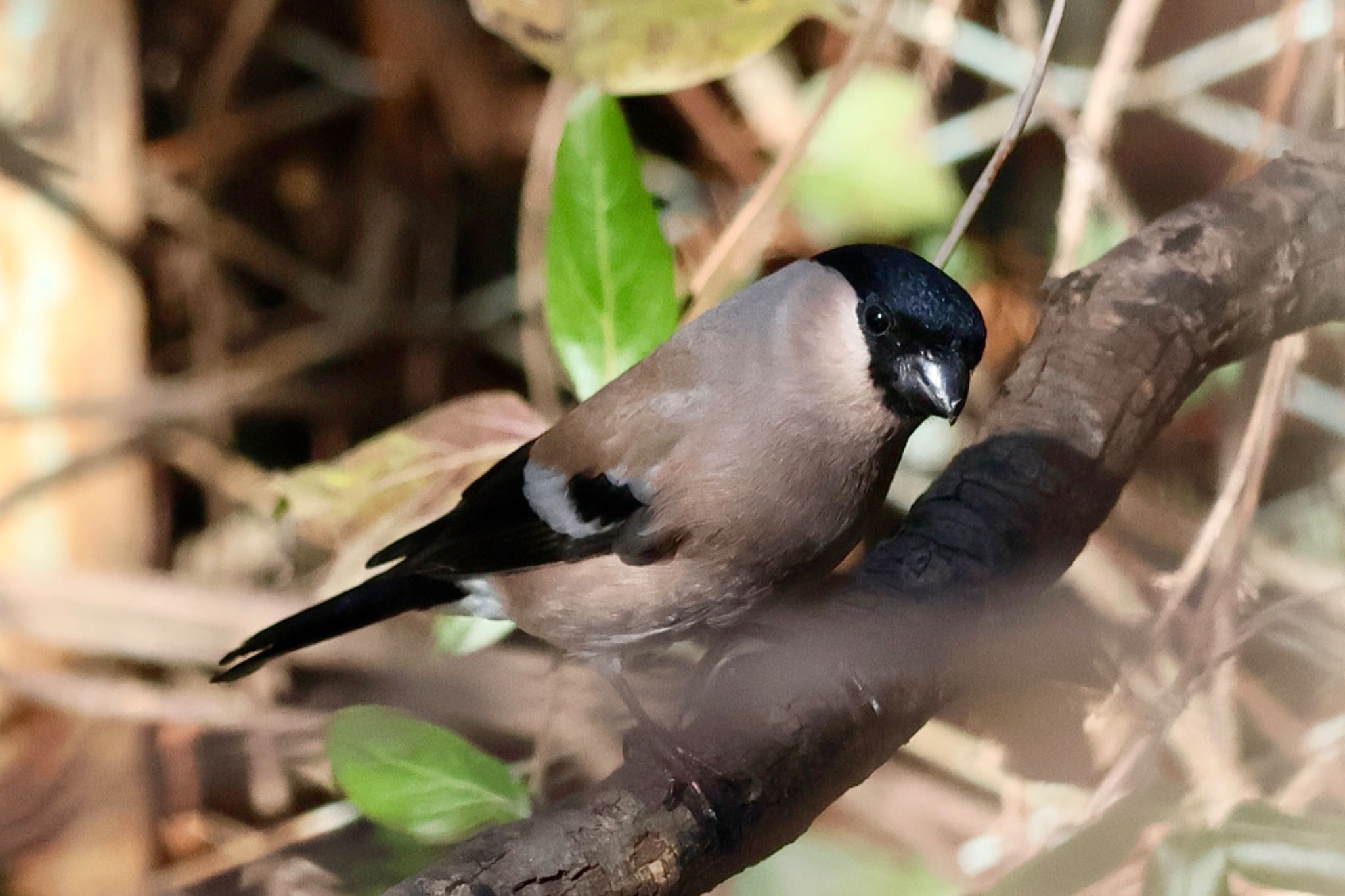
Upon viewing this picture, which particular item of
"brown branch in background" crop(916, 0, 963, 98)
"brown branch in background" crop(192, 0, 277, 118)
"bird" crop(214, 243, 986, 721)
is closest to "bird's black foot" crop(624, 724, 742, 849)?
"bird" crop(214, 243, 986, 721)

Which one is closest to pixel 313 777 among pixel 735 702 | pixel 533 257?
pixel 533 257

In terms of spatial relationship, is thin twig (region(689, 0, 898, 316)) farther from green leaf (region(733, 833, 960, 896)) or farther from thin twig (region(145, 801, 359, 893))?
thin twig (region(145, 801, 359, 893))

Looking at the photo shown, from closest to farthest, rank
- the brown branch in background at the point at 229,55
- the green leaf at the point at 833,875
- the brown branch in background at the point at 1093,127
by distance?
the green leaf at the point at 833,875
the brown branch in background at the point at 1093,127
the brown branch in background at the point at 229,55

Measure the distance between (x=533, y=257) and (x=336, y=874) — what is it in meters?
1.06

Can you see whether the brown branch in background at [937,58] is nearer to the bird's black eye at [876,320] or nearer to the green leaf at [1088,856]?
the bird's black eye at [876,320]

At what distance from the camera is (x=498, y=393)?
1575mm

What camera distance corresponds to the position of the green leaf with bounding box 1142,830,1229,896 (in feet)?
3.11

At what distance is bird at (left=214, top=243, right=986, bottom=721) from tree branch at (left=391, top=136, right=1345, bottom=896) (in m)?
0.09

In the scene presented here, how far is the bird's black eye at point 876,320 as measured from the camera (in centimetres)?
117

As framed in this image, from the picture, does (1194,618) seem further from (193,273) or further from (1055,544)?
(193,273)

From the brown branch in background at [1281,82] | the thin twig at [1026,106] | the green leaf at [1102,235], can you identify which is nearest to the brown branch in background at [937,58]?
the green leaf at [1102,235]

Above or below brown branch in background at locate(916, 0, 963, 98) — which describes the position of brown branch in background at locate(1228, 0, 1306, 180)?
below

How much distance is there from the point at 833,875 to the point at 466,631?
0.52m

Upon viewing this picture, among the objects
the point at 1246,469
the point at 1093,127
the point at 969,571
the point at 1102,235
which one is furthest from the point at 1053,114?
the point at 969,571
